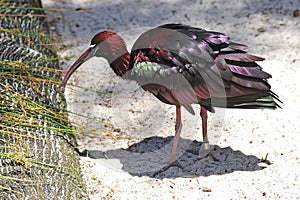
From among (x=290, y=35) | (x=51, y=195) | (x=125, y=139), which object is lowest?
(x=125, y=139)

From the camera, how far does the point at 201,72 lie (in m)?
3.62

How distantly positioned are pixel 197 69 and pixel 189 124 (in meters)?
0.89

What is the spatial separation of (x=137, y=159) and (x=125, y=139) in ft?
0.98

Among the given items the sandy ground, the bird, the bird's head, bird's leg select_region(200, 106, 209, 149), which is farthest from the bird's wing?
the sandy ground

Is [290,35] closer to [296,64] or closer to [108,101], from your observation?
[296,64]

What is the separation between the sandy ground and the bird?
0.45 meters

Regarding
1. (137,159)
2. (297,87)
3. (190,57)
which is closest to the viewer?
(190,57)

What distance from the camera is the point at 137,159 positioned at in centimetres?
407

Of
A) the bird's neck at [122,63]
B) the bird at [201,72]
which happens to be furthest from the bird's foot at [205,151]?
the bird's neck at [122,63]

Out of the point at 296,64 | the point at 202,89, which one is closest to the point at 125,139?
the point at 202,89

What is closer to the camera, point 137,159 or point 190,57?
point 190,57

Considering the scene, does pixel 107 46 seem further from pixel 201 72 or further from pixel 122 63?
pixel 201 72

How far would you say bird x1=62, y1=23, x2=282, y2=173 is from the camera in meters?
3.61

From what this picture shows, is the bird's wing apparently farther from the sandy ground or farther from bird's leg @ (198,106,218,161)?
the sandy ground
